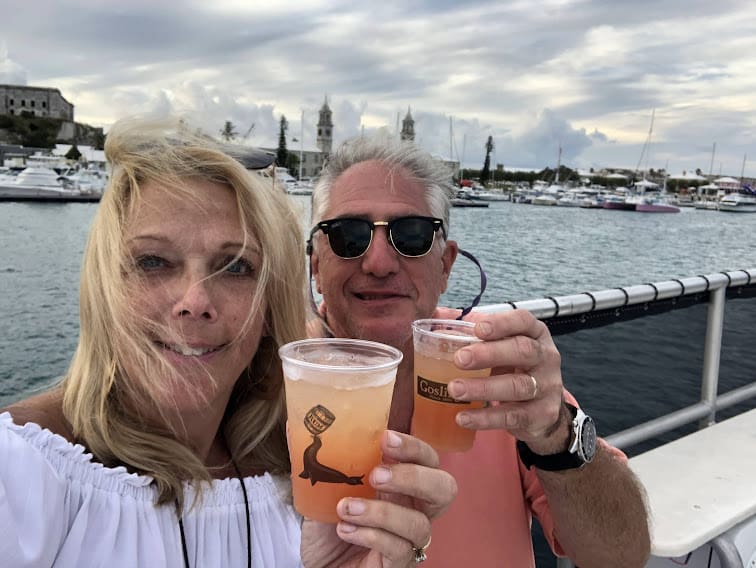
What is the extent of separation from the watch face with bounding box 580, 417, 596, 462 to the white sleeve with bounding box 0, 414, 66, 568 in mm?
1085

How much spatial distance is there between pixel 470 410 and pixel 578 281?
70.3 feet

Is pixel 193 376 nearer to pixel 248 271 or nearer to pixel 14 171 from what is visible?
pixel 248 271

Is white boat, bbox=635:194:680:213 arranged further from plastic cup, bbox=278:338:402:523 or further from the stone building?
the stone building

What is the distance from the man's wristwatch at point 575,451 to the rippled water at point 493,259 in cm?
83

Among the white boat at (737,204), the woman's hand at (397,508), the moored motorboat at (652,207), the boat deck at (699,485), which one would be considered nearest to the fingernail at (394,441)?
the woman's hand at (397,508)

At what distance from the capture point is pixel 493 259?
2380 cm

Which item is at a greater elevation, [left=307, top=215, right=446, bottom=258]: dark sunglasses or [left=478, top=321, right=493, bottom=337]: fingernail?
[left=307, top=215, right=446, bottom=258]: dark sunglasses

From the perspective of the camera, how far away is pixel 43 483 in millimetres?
900

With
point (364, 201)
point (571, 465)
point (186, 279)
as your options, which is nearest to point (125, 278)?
point (186, 279)


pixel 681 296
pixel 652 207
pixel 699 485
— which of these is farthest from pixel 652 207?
pixel 699 485

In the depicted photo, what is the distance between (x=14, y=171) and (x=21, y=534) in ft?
197

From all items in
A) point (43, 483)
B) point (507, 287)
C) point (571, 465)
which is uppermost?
point (43, 483)

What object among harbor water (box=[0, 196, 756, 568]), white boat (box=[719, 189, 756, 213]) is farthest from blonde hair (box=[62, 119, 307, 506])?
white boat (box=[719, 189, 756, 213])

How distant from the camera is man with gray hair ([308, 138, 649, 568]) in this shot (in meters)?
1.21
